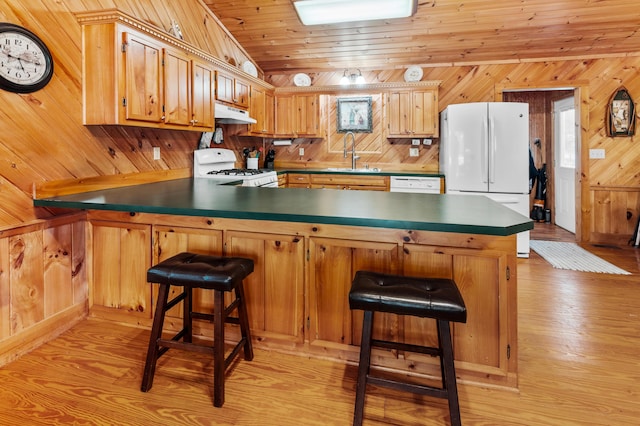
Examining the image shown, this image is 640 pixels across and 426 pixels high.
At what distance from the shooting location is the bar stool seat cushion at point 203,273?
1.71 metres

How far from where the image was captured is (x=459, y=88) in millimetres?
5062

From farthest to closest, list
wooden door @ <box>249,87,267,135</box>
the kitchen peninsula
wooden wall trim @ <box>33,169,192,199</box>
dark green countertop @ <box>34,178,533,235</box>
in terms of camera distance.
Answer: wooden door @ <box>249,87,267,135</box>, wooden wall trim @ <box>33,169,192,199</box>, the kitchen peninsula, dark green countertop @ <box>34,178,533,235</box>

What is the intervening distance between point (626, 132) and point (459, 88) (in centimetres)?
212

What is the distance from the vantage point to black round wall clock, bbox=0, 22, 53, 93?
6.66 ft

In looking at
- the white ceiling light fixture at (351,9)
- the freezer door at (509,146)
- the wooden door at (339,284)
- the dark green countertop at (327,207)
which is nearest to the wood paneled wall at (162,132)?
the dark green countertop at (327,207)

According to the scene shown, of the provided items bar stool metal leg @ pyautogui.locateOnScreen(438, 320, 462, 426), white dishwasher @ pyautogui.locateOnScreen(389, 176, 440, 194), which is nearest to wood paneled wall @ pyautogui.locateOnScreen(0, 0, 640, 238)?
white dishwasher @ pyautogui.locateOnScreen(389, 176, 440, 194)

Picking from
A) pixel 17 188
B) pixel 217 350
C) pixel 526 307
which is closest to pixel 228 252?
pixel 217 350

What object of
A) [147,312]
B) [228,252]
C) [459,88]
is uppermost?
[459,88]

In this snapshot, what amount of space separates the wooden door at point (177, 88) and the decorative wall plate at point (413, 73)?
308cm

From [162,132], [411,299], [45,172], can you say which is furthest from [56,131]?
[411,299]

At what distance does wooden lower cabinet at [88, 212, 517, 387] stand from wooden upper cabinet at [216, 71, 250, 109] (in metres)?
1.90

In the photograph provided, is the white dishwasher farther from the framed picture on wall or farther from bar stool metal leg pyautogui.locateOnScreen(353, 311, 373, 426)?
bar stool metal leg pyautogui.locateOnScreen(353, 311, 373, 426)

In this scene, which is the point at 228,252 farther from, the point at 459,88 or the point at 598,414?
the point at 459,88

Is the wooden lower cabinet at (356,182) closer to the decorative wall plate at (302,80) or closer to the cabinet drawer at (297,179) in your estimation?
the cabinet drawer at (297,179)
